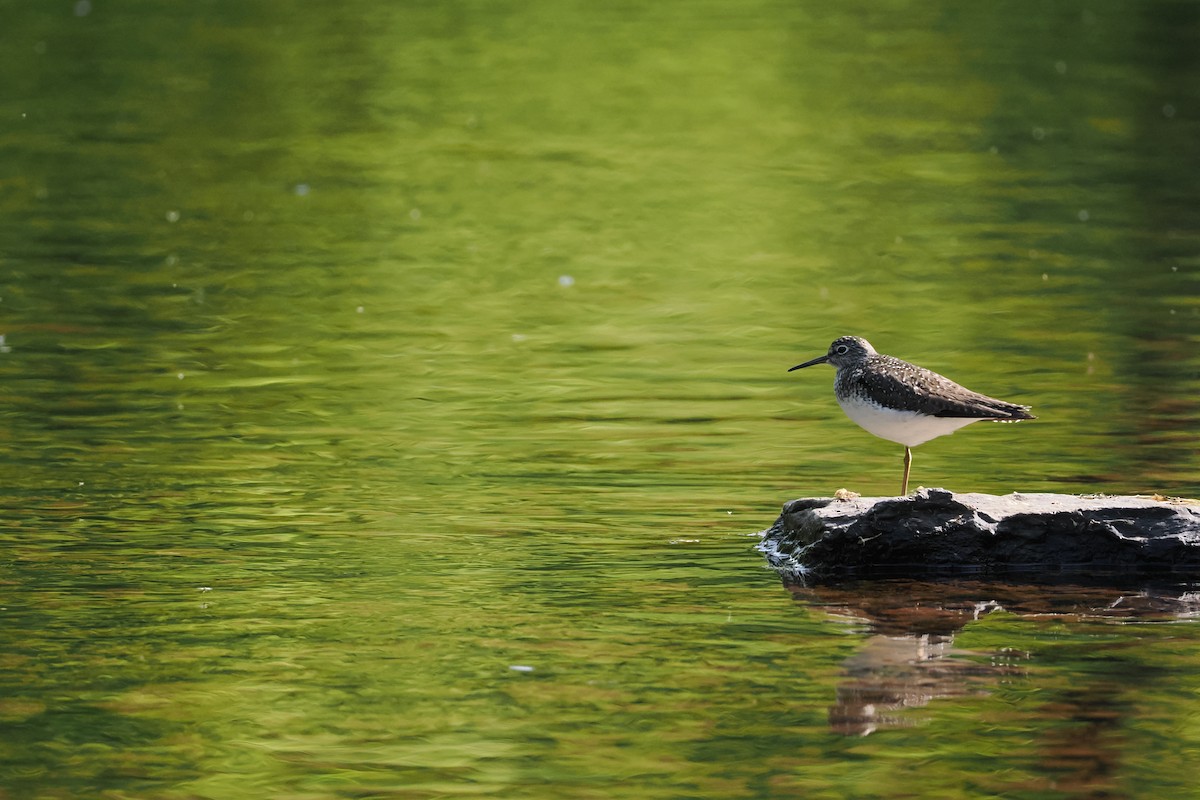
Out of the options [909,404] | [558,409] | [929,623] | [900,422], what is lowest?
[558,409]

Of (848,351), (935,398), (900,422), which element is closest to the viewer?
(935,398)

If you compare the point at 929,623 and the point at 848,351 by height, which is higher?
the point at 848,351

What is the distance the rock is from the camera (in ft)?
31.9

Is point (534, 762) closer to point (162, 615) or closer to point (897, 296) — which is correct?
point (162, 615)

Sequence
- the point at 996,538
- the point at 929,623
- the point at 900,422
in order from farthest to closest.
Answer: the point at 900,422, the point at 996,538, the point at 929,623

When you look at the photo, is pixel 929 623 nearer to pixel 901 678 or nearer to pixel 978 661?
pixel 978 661

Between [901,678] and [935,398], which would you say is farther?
[935,398]

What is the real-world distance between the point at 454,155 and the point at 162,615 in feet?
56.6

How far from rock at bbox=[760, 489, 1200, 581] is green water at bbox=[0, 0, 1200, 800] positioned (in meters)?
0.33

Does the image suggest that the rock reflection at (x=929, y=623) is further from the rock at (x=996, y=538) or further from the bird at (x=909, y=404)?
the bird at (x=909, y=404)

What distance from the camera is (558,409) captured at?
13.8 metres

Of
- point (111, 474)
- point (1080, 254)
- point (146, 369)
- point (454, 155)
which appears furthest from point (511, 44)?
point (111, 474)

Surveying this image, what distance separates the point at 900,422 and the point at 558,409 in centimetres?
419

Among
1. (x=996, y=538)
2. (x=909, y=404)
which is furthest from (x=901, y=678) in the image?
(x=909, y=404)
